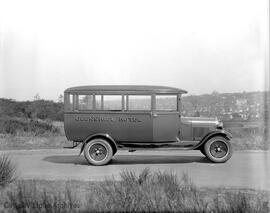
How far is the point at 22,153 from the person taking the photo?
13.0ft

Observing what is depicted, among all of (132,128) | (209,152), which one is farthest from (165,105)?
(209,152)

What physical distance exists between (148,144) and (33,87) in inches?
77.6

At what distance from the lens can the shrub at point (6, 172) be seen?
330 cm

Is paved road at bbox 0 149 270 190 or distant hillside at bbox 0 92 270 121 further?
paved road at bbox 0 149 270 190

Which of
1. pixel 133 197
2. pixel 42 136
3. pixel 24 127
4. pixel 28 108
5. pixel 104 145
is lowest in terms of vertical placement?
pixel 133 197

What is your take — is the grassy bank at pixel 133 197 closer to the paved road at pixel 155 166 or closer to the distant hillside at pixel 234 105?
the paved road at pixel 155 166

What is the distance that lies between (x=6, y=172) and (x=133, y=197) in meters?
1.11

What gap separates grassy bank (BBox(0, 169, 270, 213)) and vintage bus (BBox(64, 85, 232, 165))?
3.09ft

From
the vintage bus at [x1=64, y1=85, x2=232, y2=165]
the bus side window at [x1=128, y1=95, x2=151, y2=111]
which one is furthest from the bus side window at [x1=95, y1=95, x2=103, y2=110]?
the bus side window at [x1=128, y1=95, x2=151, y2=111]

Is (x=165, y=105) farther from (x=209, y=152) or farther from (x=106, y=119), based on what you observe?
(x=209, y=152)

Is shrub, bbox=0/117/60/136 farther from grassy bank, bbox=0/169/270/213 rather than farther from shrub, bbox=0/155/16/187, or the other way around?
grassy bank, bbox=0/169/270/213

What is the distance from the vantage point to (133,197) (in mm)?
3037

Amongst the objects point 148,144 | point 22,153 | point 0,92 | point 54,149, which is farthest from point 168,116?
point 0,92

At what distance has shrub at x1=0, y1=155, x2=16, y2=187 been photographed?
3.30 m
